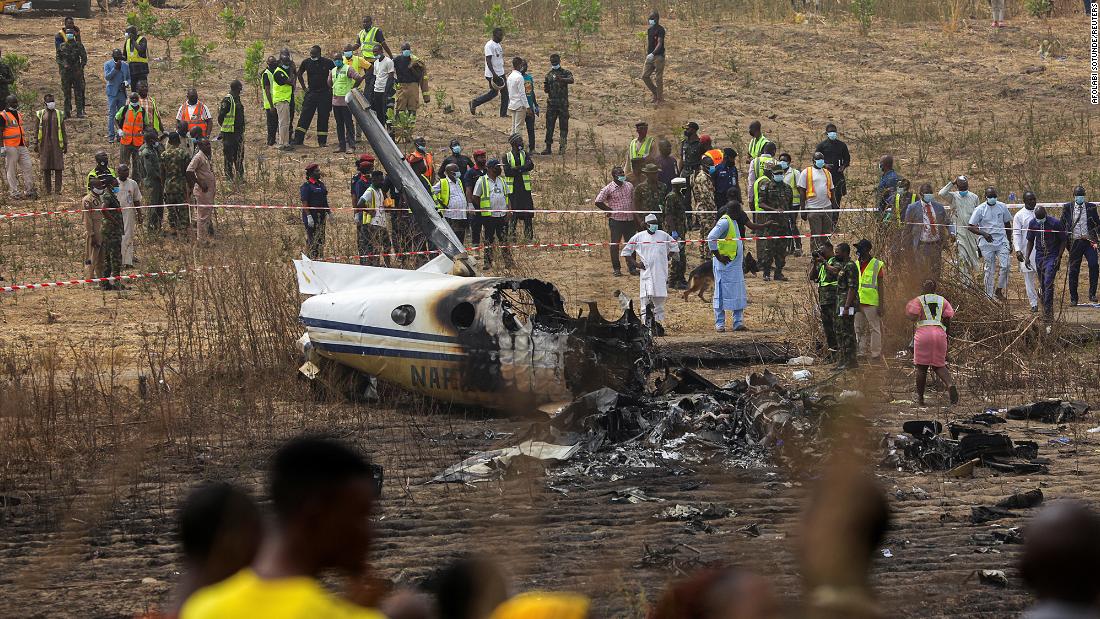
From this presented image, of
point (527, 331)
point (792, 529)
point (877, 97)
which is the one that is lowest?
Result: point (792, 529)

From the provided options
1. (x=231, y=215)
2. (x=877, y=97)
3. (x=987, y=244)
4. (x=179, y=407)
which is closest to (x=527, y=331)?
(x=179, y=407)

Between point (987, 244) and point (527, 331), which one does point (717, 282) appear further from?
point (527, 331)

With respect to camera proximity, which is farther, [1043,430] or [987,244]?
[987,244]

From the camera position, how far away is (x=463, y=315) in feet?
43.9

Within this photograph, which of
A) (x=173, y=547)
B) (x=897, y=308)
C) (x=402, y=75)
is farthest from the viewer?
(x=402, y=75)

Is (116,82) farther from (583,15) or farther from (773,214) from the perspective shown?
(773,214)

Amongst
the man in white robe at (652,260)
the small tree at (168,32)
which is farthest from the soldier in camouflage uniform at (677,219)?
the small tree at (168,32)

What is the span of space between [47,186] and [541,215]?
8.18 metres

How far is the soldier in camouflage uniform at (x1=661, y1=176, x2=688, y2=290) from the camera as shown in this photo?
19562mm

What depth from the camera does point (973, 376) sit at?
50.5ft

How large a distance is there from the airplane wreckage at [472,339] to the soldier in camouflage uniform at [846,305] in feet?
10.1

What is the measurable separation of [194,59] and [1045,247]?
17.8 metres

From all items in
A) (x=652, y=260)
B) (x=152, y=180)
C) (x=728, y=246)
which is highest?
(x=152, y=180)

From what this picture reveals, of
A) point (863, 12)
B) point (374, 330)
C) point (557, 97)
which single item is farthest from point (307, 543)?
point (863, 12)
